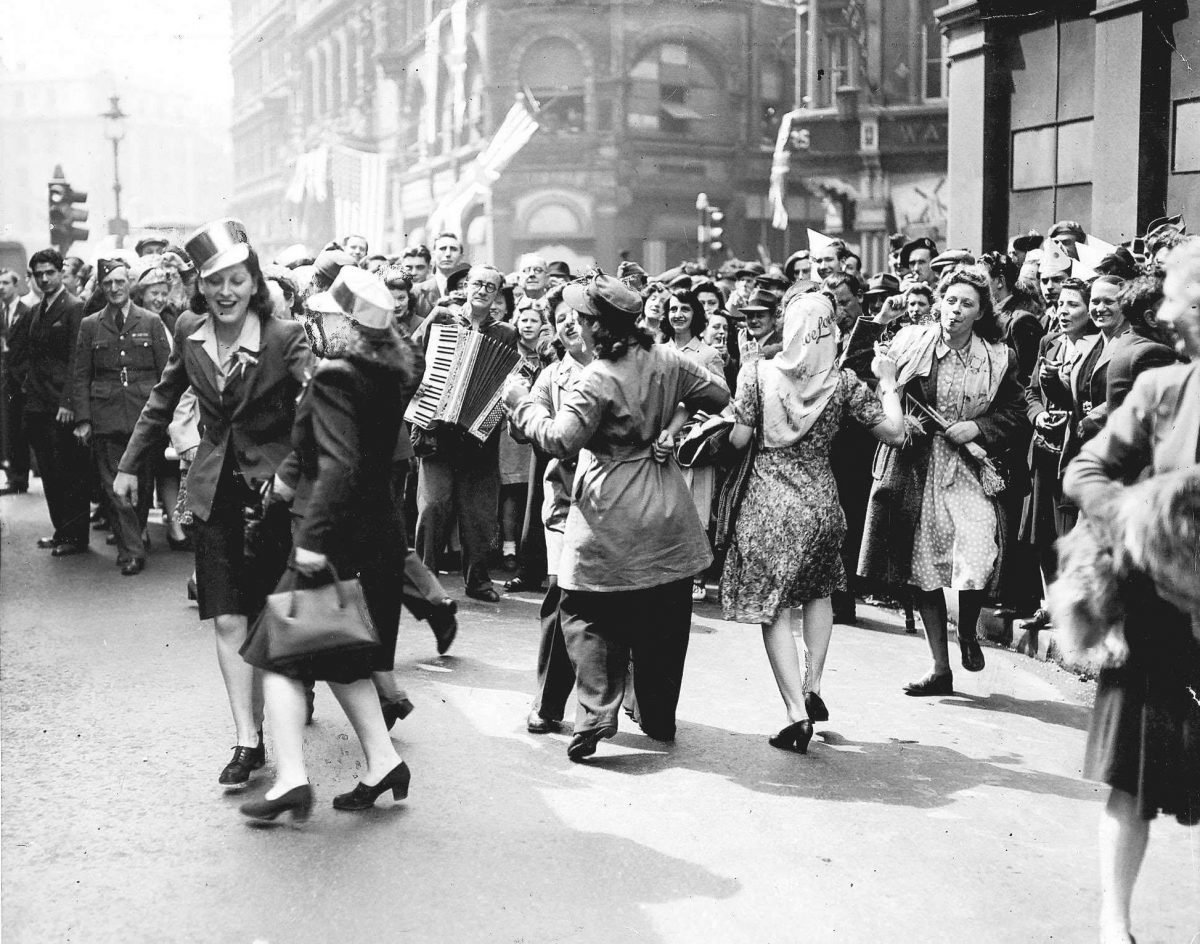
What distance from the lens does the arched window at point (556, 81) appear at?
40562 mm

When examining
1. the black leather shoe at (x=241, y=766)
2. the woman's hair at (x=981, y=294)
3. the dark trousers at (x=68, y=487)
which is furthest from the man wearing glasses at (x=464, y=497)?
the black leather shoe at (x=241, y=766)

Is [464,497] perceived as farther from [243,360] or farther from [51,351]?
[51,351]

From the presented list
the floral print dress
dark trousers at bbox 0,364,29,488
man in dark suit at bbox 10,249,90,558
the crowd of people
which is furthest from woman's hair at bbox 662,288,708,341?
dark trousers at bbox 0,364,29,488

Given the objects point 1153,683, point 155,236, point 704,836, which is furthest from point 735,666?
point 155,236

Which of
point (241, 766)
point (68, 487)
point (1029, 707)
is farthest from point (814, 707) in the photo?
point (68, 487)

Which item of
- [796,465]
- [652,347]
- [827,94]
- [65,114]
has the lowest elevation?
[796,465]

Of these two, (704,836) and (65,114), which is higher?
(65,114)

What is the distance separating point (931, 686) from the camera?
706 centimetres

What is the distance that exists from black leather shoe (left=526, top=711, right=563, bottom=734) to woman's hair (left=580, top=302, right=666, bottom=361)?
164 cm

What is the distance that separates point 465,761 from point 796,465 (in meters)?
1.88

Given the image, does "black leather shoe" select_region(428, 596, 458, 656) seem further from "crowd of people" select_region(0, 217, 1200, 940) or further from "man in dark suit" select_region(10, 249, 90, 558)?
"man in dark suit" select_region(10, 249, 90, 558)

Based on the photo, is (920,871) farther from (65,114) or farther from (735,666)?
(65,114)

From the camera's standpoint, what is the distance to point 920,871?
473cm

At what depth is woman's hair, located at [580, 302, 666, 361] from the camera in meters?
5.89
